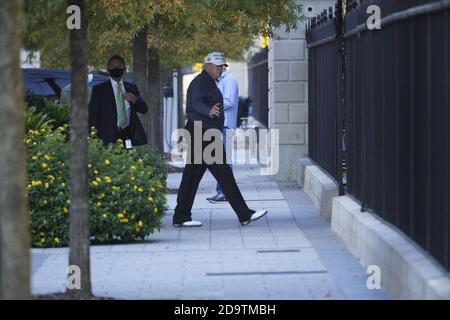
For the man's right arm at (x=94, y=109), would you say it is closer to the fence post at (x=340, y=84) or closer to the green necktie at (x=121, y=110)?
the green necktie at (x=121, y=110)

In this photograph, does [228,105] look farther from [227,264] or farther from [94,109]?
Result: [227,264]

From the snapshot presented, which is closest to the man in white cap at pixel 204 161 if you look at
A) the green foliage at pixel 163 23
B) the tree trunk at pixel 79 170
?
the green foliage at pixel 163 23

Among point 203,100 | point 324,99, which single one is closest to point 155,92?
point 324,99

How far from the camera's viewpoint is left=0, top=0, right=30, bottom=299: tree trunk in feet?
23.8

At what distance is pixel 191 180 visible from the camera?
1420 cm

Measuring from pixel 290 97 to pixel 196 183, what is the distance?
6131 millimetres

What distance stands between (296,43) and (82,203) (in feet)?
38.2

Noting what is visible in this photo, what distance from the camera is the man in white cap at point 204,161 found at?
13.9m

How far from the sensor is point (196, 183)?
46.6 feet

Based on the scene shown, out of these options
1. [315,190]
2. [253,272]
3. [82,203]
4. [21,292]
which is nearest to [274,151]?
[315,190]

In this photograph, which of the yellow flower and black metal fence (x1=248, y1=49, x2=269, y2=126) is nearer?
the yellow flower

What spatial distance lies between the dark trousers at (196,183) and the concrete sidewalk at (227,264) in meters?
→ 0.20

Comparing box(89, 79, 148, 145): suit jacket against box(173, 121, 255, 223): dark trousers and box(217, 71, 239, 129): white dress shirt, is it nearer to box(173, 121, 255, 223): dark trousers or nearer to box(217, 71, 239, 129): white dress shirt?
box(173, 121, 255, 223): dark trousers

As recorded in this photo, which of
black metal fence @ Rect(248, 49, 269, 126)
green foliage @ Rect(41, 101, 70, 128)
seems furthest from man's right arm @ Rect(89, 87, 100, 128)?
black metal fence @ Rect(248, 49, 269, 126)
